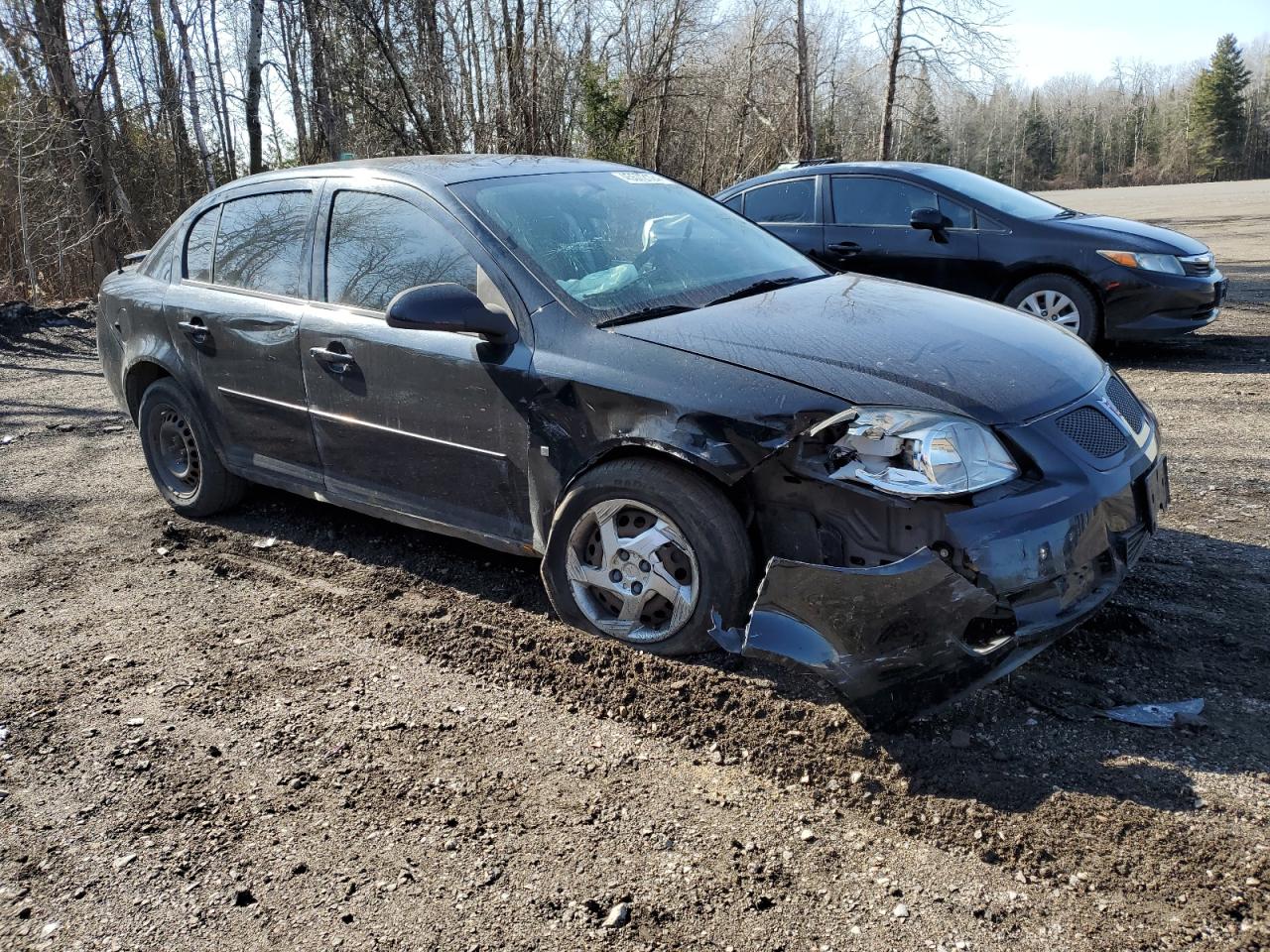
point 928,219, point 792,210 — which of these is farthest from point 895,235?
point 792,210

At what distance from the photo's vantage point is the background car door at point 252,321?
14.6 ft

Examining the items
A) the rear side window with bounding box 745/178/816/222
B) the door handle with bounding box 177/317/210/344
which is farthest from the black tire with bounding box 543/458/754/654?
the rear side window with bounding box 745/178/816/222

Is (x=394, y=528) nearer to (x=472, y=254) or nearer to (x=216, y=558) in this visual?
(x=216, y=558)

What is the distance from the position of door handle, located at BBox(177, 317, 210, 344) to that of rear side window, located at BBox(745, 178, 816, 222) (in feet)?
18.9

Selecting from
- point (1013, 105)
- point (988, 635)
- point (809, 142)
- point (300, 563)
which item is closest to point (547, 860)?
point (988, 635)

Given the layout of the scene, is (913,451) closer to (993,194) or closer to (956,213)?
(956,213)

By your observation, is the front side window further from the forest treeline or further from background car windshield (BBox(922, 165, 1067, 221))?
the forest treeline

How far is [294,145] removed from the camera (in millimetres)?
22734

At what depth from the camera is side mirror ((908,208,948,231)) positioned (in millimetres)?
8297

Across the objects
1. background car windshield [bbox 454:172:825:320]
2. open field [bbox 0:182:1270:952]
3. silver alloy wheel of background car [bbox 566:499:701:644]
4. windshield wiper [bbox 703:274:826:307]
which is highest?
background car windshield [bbox 454:172:825:320]

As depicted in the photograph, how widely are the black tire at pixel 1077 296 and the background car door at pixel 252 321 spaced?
19.2 feet

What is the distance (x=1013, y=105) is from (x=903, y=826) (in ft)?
369

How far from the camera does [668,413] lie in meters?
3.24

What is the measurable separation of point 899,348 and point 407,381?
1.89 meters
